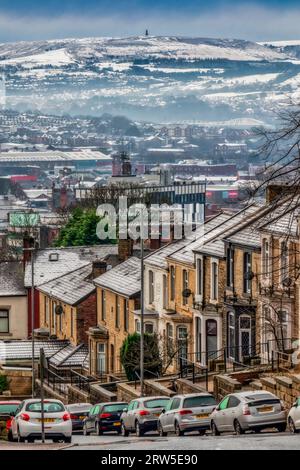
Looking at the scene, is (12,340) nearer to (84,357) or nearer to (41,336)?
(41,336)

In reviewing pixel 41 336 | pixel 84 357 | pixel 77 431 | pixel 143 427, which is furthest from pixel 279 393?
pixel 41 336

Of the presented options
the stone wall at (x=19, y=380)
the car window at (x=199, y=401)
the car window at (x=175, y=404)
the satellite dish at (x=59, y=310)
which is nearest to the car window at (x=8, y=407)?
the car window at (x=175, y=404)

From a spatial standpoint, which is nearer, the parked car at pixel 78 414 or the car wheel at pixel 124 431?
the car wheel at pixel 124 431

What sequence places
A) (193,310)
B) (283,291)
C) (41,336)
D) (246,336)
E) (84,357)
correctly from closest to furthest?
(283,291), (246,336), (193,310), (84,357), (41,336)

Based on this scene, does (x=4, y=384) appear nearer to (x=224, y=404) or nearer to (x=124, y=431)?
(x=124, y=431)

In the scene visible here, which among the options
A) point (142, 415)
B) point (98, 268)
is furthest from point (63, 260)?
point (142, 415)

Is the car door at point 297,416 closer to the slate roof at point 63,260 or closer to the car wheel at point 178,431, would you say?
the car wheel at point 178,431
